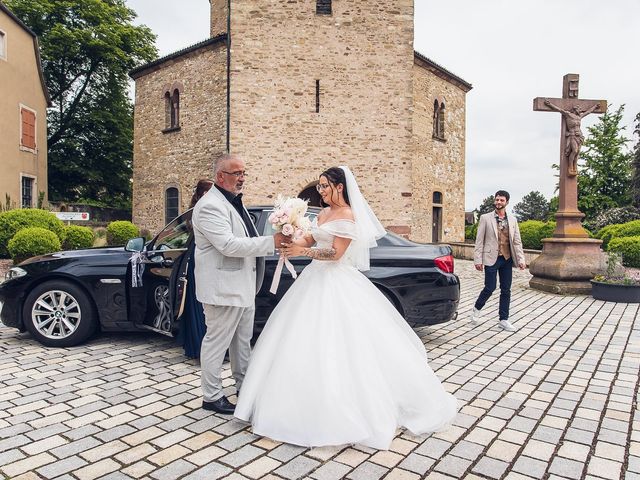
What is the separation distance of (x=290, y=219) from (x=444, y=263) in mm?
2806

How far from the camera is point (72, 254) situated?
5461 millimetres

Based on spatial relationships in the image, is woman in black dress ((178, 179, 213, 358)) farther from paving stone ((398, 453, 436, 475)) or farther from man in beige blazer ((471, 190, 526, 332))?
man in beige blazer ((471, 190, 526, 332))

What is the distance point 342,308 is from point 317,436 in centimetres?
89

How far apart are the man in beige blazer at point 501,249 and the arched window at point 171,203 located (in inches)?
637

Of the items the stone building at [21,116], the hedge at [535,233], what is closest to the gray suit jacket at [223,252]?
the hedge at [535,233]

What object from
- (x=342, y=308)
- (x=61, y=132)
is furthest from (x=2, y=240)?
(x=61, y=132)

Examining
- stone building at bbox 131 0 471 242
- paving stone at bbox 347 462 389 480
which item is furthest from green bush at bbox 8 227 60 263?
paving stone at bbox 347 462 389 480

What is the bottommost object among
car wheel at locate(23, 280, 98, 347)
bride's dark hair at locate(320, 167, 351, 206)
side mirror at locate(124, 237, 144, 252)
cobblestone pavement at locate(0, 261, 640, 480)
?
cobblestone pavement at locate(0, 261, 640, 480)

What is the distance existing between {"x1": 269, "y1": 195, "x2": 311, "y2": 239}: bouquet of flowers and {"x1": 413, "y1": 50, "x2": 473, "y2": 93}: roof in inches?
719

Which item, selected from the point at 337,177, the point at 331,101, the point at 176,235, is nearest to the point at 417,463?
the point at 337,177

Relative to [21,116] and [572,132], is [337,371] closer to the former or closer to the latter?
[572,132]

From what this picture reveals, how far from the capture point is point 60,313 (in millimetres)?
5258

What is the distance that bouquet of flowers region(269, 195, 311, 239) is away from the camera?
Answer: 3.29 meters

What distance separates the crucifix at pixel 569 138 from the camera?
10.7 metres
